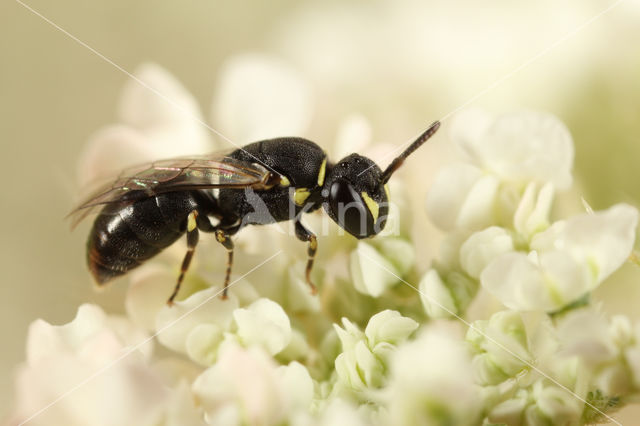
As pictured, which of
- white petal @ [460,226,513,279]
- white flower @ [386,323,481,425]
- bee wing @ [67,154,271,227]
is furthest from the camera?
bee wing @ [67,154,271,227]

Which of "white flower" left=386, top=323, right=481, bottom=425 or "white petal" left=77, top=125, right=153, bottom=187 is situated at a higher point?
"white flower" left=386, top=323, right=481, bottom=425

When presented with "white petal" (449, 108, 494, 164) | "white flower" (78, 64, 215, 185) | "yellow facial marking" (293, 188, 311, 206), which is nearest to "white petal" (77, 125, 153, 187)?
"white flower" (78, 64, 215, 185)

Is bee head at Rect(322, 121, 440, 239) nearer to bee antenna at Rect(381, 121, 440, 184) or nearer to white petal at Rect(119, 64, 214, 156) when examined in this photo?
bee antenna at Rect(381, 121, 440, 184)

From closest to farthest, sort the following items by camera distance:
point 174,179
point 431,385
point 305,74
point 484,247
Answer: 1. point 431,385
2. point 484,247
3. point 174,179
4. point 305,74

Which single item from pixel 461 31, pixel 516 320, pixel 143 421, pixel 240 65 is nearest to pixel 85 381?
pixel 143 421

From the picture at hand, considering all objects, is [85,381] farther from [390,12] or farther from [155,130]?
[390,12]

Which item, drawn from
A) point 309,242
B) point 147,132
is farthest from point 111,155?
point 309,242

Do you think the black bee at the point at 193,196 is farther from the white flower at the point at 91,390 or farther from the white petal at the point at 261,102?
the white flower at the point at 91,390

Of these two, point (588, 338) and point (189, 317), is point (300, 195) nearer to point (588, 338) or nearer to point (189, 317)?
point (189, 317)
